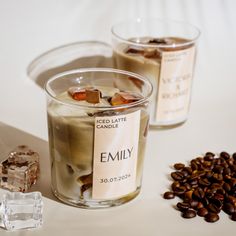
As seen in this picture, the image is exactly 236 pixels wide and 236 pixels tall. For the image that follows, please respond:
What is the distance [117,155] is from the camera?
80 centimetres

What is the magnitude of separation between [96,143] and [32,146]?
0.77ft

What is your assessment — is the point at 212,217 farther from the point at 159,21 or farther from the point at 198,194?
the point at 159,21

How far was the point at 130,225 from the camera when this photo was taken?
0.81 metres

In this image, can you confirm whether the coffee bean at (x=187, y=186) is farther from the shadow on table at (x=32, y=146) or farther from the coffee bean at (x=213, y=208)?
the shadow on table at (x=32, y=146)

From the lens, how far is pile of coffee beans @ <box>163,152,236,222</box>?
2.73 ft

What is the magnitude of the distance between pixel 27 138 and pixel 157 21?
13.1 inches

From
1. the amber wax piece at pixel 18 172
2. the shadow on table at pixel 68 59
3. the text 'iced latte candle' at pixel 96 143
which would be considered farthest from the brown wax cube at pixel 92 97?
the shadow on table at pixel 68 59

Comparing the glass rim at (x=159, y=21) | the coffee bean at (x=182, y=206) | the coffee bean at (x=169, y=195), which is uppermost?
the glass rim at (x=159, y=21)

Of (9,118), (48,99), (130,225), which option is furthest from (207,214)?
(9,118)

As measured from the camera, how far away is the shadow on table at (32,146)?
0.90 m

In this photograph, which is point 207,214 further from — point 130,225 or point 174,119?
point 174,119

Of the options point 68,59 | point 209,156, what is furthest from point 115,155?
→ point 68,59

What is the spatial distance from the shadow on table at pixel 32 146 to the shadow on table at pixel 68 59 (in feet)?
0.51

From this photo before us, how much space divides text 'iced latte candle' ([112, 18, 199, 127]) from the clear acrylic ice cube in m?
0.32
